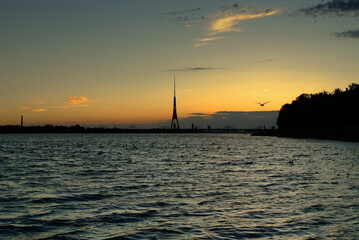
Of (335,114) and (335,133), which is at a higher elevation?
(335,114)

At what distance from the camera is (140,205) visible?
22.6 m

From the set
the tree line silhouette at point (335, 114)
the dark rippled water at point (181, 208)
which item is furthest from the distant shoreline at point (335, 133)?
the dark rippled water at point (181, 208)

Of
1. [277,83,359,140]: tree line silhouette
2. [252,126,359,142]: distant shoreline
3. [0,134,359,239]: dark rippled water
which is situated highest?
[277,83,359,140]: tree line silhouette

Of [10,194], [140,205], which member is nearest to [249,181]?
[140,205]

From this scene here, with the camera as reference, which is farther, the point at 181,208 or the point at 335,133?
the point at 335,133

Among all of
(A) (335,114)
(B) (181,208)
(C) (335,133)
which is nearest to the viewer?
(B) (181,208)

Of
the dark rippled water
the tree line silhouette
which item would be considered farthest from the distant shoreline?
the dark rippled water

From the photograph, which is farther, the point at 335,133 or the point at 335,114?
the point at 335,114

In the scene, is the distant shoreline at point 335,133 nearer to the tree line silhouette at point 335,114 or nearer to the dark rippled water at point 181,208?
the tree line silhouette at point 335,114

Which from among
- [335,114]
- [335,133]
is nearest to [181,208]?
[335,133]

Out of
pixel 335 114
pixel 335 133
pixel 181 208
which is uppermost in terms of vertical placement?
pixel 335 114

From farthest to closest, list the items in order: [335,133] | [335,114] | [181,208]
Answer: [335,114] < [335,133] < [181,208]

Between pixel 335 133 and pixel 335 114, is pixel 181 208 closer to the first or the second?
pixel 335 133

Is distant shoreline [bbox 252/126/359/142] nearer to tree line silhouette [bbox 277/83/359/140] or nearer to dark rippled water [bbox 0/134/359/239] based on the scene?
tree line silhouette [bbox 277/83/359/140]
